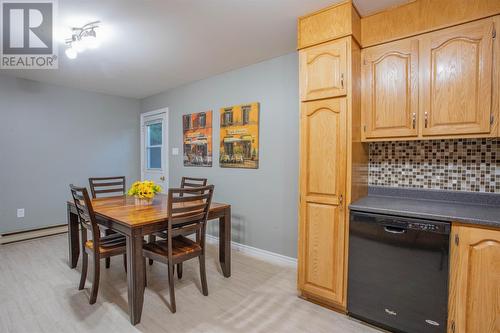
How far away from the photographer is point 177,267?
2604 mm

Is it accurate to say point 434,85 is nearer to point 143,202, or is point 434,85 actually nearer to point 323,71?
point 323,71

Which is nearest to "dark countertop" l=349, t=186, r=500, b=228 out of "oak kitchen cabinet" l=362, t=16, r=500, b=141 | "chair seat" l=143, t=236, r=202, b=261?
"oak kitchen cabinet" l=362, t=16, r=500, b=141

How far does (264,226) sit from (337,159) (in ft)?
4.80

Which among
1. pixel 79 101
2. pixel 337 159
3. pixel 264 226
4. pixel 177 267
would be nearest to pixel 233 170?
pixel 264 226

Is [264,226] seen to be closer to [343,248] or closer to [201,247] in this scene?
[201,247]

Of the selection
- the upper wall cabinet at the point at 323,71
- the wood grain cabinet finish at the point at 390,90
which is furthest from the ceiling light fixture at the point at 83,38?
the wood grain cabinet finish at the point at 390,90

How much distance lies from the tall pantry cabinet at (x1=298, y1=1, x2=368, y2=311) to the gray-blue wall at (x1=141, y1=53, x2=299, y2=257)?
2.25ft

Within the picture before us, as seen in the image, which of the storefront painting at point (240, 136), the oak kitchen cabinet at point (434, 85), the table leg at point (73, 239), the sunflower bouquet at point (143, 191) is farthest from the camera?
the storefront painting at point (240, 136)

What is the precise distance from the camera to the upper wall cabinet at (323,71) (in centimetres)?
195

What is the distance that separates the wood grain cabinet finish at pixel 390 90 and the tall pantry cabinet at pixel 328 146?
10 cm

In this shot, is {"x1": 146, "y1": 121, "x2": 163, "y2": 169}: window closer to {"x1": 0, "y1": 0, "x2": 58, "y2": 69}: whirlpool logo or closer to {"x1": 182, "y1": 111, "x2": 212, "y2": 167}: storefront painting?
{"x1": 182, "y1": 111, "x2": 212, "y2": 167}: storefront painting

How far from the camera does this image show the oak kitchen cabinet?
168cm

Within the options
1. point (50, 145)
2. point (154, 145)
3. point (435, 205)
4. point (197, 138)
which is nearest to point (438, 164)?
point (435, 205)

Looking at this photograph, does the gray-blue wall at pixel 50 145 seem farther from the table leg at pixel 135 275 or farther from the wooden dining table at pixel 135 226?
the table leg at pixel 135 275
